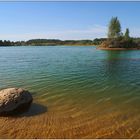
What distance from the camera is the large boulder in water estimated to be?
9.99 metres

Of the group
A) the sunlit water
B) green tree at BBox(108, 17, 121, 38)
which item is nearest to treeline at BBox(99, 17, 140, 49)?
green tree at BBox(108, 17, 121, 38)

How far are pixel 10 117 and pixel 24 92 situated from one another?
5.30 ft

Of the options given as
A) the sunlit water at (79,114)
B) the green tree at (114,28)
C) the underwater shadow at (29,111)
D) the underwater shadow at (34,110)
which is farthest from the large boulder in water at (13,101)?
the green tree at (114,28)

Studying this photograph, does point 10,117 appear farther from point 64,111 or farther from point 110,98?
point 110,98

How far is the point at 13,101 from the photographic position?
1015cm

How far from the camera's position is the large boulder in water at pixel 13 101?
999cm

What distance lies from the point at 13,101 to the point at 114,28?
89.6 metres

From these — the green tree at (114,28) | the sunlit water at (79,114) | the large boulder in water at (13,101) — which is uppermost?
the green tree at (114,28)

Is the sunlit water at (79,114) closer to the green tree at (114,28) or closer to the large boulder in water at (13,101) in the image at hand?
the large boulder in water at (13,101)

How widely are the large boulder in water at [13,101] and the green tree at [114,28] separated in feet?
288

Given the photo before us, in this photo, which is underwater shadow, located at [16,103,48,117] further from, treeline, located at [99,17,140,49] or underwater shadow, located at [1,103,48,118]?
treeline, located at [99,17,140,49]

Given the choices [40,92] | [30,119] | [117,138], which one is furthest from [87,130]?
[40,92]

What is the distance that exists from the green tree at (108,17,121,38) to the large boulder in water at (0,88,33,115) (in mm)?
87750

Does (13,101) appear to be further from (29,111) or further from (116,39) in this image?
(116,39)
